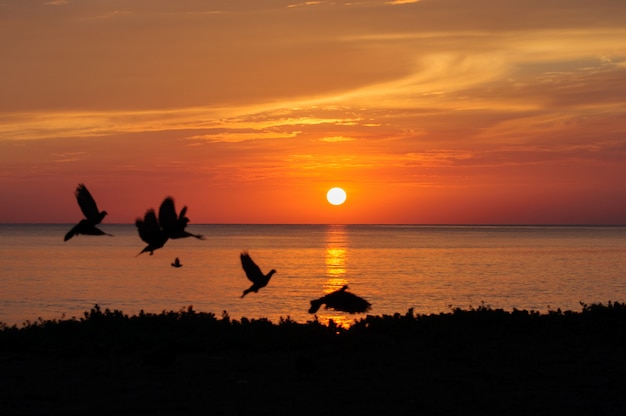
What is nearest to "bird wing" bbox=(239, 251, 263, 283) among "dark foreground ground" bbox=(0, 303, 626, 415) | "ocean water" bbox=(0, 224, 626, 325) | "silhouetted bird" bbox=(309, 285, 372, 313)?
"silhouetted bird" bbox=(309, 285, 372, 313)

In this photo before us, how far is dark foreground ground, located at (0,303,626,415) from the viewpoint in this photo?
11867 mm

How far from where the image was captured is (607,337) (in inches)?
688

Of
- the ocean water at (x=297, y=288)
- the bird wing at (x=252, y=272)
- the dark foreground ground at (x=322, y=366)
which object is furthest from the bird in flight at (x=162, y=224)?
the ocean water at (x=297, y=288)

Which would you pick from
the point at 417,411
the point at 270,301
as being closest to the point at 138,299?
the point at 270,301

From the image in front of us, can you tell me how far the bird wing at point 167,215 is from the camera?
1164 cm

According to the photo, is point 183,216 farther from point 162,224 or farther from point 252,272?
point 252,272

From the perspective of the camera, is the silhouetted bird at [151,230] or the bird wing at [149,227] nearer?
the silhouetted bird at [151,230]

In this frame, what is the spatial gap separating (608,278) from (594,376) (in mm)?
52056

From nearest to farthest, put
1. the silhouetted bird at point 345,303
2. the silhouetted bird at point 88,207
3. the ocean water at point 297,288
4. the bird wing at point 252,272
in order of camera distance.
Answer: the silhouetted bird at point 88,207, the bird wing at point 252,272, the silhouetted bird at point 345,303, the ocean water at point 297,288

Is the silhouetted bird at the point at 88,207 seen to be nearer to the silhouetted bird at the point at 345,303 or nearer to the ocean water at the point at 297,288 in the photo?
the silhouetted bird at the point at 345,303

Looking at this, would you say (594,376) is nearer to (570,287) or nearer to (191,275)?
(570,287)

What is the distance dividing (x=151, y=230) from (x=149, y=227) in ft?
0.27

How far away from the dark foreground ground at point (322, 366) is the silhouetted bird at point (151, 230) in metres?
2.53

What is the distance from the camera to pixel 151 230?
11688 millimetres
